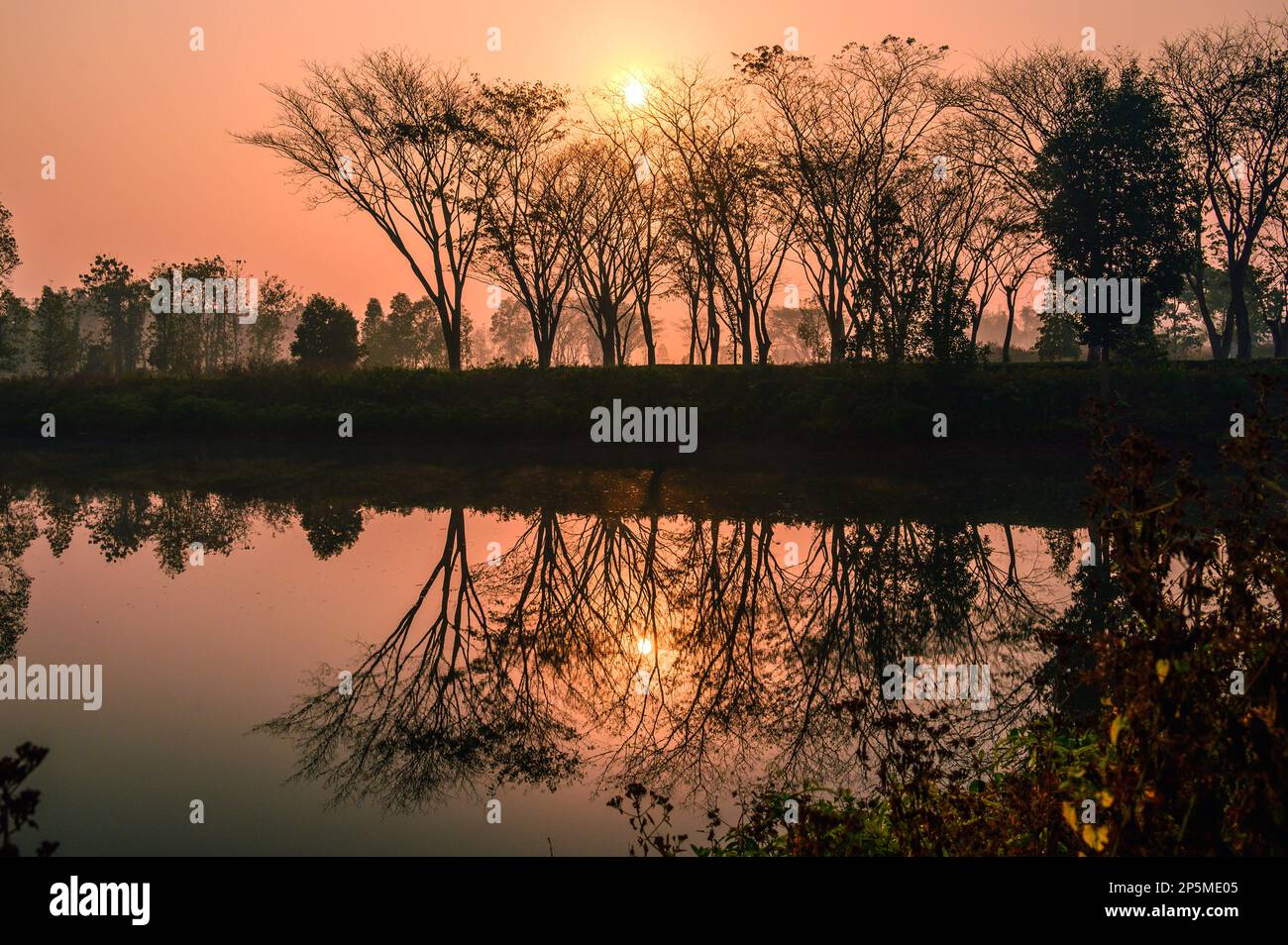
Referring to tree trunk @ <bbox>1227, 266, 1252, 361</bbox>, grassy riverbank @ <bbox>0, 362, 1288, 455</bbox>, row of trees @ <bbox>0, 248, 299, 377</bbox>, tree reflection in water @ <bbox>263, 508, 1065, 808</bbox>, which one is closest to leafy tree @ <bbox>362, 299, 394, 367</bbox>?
row of trees @ <bbox>0, 248, 299, 377</bbox>

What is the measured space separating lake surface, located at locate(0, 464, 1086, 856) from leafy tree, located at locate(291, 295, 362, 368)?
32003 millimetres

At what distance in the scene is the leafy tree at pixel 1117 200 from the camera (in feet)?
106

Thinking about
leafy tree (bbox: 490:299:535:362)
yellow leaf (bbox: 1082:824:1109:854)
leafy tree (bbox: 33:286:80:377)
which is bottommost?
yellow leaf (bbox: 1082:824:1109:854)

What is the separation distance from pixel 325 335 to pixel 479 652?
149 feet

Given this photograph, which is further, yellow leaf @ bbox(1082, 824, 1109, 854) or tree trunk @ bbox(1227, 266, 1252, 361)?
tree trunk @ bbox(1227, 266, 1252, 361)

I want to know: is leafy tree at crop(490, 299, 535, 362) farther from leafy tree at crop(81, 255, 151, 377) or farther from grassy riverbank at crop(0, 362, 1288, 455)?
grassy riverbank at crop(0, 362, 1288, 455)

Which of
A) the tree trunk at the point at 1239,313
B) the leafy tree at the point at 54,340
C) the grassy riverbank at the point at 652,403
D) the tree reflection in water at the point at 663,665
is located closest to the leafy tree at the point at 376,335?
→ the leafy tree at the point at 54,340

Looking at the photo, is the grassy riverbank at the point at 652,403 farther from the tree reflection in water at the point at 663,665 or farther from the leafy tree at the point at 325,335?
the tree reflection in water at the point at 663,665

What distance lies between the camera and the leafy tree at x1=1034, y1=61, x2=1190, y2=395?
3234cm

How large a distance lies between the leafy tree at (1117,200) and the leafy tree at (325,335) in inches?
1387

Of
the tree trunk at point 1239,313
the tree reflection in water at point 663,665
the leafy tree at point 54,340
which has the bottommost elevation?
the tree reflection in water at point 663,665

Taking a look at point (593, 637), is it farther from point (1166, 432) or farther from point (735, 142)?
point (735, 142)

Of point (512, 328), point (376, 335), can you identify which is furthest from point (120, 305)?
point (512, 328)

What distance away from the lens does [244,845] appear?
5.98 m
